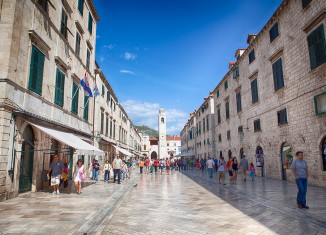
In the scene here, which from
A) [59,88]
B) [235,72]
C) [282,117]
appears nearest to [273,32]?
[282,117]

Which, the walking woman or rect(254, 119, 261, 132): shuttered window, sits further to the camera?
rect(254, 119, 261, 132): shuttered window

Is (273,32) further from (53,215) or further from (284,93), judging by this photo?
(53,215)

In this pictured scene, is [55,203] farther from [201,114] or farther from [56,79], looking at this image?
[201,114]

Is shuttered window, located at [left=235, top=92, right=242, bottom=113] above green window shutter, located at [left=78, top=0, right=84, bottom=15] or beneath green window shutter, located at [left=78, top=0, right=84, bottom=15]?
beneath

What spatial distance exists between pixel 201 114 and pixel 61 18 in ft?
100

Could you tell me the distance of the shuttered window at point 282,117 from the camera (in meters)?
14.8

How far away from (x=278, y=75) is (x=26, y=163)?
15522 millimetres

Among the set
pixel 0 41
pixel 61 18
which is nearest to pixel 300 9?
pixel 61 18

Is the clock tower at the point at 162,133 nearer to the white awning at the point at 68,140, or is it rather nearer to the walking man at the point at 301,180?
the white awning at the point at 68,140

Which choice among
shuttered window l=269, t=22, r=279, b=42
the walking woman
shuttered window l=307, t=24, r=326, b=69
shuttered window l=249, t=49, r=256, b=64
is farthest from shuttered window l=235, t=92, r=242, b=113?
the walking woman

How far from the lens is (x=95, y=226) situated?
522 centimetres

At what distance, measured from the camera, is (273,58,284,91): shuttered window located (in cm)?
1523

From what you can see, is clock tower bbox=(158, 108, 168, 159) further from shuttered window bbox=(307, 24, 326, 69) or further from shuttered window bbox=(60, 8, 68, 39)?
shuttered window bbox=(307, 24, 326, 69)

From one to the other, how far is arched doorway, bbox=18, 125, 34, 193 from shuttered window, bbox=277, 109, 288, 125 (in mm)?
14313
